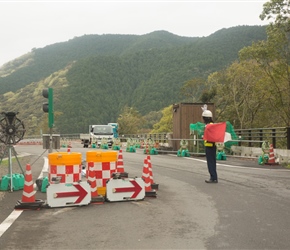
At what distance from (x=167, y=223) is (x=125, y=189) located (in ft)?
6.56

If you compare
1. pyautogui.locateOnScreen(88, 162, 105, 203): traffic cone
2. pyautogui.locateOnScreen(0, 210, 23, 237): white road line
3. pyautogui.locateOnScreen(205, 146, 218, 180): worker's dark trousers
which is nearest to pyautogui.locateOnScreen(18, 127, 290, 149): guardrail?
pyautogui.locateOnScreen(205, 146, 218, 180): worker's dark trousers

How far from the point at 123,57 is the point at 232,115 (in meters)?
114

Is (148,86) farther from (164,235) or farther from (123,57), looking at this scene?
(164,235)

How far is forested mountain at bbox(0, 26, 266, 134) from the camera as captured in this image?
112625 millimetres

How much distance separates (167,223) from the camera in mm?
6141

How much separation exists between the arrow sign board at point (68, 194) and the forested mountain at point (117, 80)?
90624mm

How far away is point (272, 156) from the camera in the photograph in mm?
16562

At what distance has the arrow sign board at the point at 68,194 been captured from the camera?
741cm

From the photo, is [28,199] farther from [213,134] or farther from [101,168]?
[213,134]

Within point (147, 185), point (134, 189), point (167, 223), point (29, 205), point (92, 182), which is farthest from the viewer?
point (147, 185)

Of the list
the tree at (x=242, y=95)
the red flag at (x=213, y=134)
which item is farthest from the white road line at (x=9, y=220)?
the tree at (x=242, y=95)

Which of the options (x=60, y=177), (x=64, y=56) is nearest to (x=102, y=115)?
(x=64, y=56)

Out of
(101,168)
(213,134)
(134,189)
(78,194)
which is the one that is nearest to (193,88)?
A: (213,134)

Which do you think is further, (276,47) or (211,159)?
(276,47)
